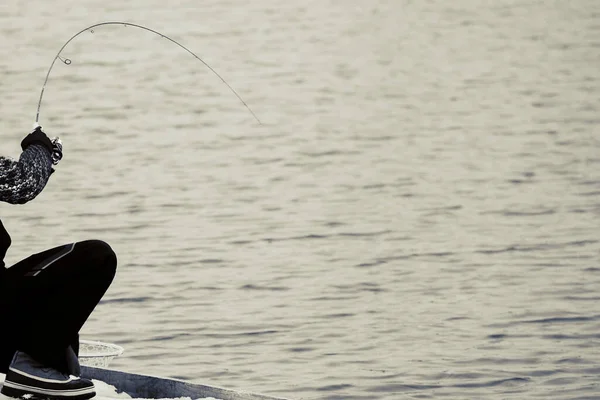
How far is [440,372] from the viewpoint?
747 cm

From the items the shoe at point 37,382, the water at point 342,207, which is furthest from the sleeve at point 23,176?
the water at point 342,207

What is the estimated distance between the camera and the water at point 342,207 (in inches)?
308

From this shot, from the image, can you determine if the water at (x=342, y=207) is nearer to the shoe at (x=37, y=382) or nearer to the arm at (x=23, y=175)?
the shoe at (x=37, y=382)

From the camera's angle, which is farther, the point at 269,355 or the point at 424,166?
the point at 424,166

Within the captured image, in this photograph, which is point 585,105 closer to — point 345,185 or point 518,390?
point 345,185

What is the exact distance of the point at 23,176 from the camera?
4.59 m

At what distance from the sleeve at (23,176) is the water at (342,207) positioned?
2.78 m

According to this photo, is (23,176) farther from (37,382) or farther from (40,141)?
(37,382)

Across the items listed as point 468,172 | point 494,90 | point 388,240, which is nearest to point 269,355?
point 388,240

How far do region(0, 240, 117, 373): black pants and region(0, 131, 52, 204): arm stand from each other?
0.82 feet

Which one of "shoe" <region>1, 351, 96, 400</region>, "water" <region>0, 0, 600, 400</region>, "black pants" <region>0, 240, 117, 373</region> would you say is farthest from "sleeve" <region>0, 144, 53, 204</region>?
"water" <region>0, 0, 600, 400</region>

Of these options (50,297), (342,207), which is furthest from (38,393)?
(342,207)

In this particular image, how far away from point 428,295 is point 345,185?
344 cm

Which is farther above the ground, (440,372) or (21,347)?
(21,347)
